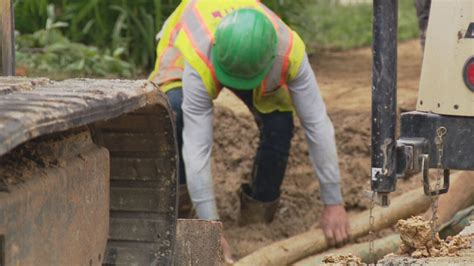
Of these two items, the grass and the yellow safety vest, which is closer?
the yellow safety vest

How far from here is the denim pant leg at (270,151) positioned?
575cm

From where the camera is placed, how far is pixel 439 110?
3.85 meters

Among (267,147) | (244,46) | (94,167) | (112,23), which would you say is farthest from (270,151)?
(94,167)

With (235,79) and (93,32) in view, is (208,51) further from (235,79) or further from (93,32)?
(93,32)

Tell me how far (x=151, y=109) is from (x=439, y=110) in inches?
38.6

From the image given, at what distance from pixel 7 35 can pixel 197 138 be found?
1451 mm

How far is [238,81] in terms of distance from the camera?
514 centimetres

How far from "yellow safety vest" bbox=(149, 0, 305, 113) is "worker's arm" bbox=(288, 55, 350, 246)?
0.27ft

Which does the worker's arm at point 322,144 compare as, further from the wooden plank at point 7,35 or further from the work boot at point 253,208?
the wooden plank at point 7,35

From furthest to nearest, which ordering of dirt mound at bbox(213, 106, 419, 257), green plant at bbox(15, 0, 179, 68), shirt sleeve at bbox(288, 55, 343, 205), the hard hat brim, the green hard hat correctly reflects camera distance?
green plant at bbox(15, 0, 179, 68)
dirt mound at bbox(213, 106, 419, 257)
shirt sleeve at bbox(288, 55, 343, 205)
the hard hat brim
the green hard hat

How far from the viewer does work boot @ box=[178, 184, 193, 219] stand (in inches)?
228

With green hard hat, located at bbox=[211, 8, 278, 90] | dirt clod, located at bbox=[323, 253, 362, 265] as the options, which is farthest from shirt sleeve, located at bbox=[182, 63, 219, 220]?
dirt clod, located at bbox=[323, 253, 362, 265]

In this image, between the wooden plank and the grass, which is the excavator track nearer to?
the wooden plank

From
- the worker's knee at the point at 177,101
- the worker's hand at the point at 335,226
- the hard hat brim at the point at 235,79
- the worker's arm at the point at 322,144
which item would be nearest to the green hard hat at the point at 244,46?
the hard hat brim at the point at 235,79
